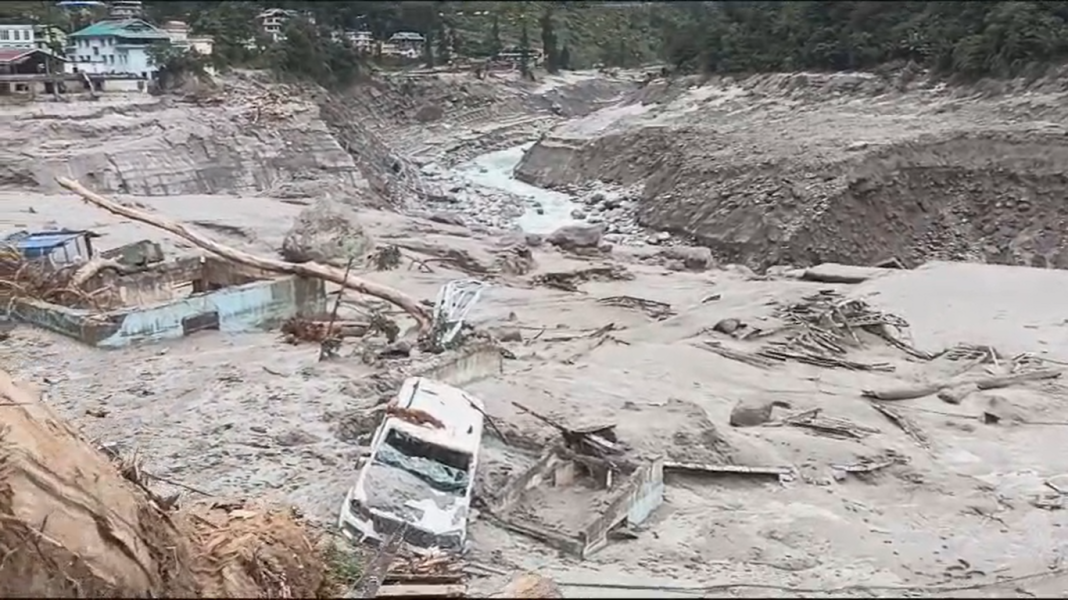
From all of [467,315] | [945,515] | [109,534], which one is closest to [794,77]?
[467,315]

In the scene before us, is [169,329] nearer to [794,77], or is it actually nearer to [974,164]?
[974,164]

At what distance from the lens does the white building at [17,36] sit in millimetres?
34562

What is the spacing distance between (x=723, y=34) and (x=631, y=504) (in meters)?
41.6

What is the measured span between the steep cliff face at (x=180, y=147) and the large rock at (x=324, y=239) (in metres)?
10.8

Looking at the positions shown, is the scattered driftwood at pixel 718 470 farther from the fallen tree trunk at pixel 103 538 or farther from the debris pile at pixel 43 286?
the debris pile at pixel 43 286

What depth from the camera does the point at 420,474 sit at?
27.2 ft

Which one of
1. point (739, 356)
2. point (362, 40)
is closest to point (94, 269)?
point (739, 356)

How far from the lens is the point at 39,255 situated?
53.0 ft

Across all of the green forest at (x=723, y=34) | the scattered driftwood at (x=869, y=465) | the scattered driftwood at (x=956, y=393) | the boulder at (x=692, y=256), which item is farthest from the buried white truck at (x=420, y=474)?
the green forest at (x=723, y=34)

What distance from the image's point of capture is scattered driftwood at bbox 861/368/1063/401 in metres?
13.1

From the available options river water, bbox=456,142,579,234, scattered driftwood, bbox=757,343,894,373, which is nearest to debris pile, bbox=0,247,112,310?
scattered driftwood, bbox=757,343,894,373

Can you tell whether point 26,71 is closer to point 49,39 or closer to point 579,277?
point 49,39

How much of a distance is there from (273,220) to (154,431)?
15715 millimetres

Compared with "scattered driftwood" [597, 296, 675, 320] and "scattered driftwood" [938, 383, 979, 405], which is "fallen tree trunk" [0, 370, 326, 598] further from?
"scattered driftwood" [597, 296, 675, 320]
